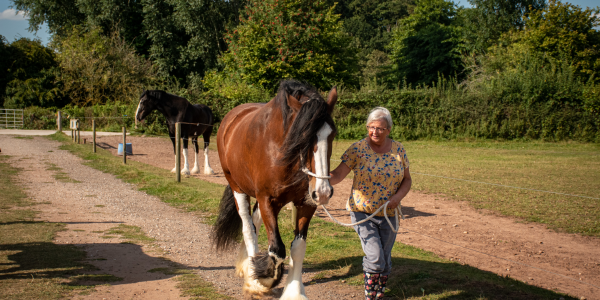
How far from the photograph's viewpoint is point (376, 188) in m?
3.02

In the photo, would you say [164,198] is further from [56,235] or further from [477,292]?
[477,292]

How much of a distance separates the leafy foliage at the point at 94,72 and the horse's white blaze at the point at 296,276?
99.0 feet

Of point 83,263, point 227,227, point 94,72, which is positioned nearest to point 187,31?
point 94,72

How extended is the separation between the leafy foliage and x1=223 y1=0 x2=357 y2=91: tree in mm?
11512

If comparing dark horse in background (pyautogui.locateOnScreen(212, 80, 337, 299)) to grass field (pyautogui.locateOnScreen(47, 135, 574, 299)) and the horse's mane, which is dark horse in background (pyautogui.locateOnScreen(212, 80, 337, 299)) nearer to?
the horse's mane

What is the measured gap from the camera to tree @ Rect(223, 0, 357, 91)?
24.0m

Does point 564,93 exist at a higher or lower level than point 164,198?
higher

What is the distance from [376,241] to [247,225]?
5.44 feet

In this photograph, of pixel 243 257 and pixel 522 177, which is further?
pixel 522 177

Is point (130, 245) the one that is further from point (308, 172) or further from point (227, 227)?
point (308, 172)

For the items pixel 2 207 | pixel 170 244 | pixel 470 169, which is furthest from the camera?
pixel 470 169

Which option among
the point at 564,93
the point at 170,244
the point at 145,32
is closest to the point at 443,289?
the point at 170,244

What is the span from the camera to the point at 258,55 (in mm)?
24234

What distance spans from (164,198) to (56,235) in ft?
9.13
